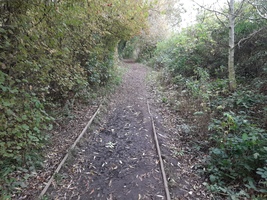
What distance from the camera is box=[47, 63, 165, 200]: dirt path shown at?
11.2ft

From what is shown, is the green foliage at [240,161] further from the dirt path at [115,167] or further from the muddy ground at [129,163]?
the dirt path at [115,167]

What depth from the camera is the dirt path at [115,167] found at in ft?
11.2

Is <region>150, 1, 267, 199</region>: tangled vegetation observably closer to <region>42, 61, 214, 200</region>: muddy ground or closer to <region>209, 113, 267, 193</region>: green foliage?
<region>209, 113, 267, 193</region>: green foliage

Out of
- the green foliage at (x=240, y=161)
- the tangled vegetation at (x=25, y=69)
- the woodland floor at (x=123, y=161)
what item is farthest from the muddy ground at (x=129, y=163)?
the tangled vegetation at (x=25, y=69)

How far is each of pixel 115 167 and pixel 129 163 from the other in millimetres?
343

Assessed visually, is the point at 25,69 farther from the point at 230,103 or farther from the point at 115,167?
the point at 230,103

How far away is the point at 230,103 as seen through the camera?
5.90 metres


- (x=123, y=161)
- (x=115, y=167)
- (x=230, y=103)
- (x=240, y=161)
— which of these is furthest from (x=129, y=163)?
(x=230, y=103)

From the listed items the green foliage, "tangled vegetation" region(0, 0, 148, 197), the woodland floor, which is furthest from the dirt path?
the green foliage

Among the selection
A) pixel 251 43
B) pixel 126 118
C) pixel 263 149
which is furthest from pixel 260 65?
pixel 126 118

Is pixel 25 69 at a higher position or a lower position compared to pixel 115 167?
higher

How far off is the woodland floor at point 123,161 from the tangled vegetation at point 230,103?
476mm

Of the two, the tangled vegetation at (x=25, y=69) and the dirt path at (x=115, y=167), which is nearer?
the tangled vegetation at (x=25, y=69)

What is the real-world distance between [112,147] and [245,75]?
6350 mm
